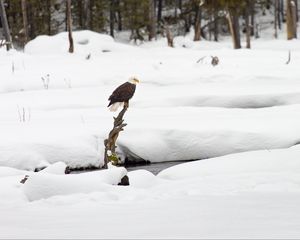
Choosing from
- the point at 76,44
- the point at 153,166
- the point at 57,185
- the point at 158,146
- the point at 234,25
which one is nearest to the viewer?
the point at 57,185

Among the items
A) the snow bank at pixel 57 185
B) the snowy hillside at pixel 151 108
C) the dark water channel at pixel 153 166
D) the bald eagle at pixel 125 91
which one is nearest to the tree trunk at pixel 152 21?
the snowy hillside at pixel 151 108

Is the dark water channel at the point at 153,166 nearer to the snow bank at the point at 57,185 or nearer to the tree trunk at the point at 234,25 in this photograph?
the snow bank at the point at 57,185

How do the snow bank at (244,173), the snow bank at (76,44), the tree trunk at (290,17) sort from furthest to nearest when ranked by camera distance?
the tree trunk at (290,17)
the snow bank at (76,44)
the snow bank at (244,173)

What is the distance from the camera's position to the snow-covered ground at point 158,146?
10.2 ft

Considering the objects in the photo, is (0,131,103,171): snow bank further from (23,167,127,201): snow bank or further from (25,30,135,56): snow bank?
(25,30,135,56): snow bank

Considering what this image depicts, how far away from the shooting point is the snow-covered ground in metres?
3.12

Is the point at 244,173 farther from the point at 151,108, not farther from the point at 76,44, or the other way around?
the point at 76,44

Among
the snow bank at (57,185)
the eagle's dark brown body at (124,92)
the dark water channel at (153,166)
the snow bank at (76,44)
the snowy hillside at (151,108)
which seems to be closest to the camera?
the snow bank at (57,185)

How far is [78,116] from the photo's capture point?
9414 millimetres

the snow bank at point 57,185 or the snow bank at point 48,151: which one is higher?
the snow bank at point 57,185

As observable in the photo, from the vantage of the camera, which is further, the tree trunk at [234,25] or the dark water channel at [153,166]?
the tree trunk at [234,25]

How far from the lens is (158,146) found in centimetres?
817

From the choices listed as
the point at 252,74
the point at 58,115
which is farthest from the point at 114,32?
the point at 58,115

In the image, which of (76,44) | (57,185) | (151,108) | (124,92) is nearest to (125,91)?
(124,92)
